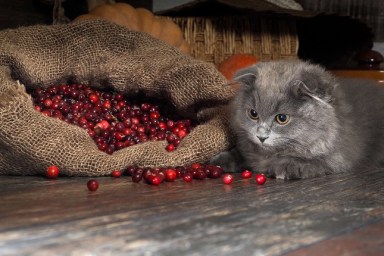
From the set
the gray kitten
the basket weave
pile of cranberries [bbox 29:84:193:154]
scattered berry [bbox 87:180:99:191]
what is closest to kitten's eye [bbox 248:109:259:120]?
the gray kitten

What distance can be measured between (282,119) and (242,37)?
1686mm

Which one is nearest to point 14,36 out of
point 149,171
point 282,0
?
point 149,171

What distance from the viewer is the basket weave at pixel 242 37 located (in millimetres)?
3357

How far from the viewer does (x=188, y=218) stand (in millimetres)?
1117

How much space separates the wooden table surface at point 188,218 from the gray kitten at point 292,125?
176mm

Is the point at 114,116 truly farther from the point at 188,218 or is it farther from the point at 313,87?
the point at 188,218

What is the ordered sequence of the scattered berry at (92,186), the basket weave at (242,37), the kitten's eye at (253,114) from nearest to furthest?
the scattered berry at (92,186)
the kitten's eye at (253,114)
the basket weave at (242,37)

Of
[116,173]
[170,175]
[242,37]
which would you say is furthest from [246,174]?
[242,37]

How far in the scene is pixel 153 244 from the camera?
92cm

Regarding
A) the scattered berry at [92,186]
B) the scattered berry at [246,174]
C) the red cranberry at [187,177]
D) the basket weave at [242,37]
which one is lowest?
the scattered berry at [246,174]

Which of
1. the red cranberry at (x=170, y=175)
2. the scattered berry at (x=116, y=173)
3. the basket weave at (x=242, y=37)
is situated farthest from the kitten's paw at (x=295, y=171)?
the basket weave at (x=242, y=37)

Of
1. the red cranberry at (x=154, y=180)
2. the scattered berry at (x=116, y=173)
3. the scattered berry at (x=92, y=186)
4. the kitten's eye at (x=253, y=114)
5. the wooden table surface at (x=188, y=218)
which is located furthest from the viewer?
the kitten's eye at (x=253, y=114)

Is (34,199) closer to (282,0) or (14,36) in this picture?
(14,36)

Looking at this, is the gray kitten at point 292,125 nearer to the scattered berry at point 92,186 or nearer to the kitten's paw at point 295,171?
the kitten's paw at point 295,171
